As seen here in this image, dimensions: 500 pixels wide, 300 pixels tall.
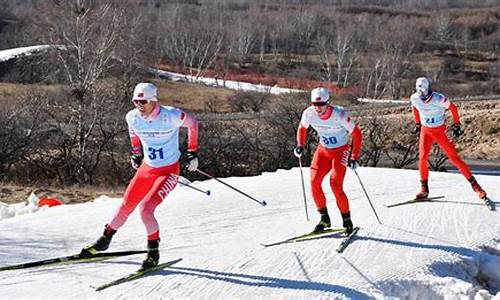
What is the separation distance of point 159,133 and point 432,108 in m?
5.68

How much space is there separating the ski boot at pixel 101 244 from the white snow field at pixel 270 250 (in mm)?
174

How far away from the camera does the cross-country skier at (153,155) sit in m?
7.96

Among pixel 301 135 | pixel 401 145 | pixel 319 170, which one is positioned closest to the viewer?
pixel 319 170

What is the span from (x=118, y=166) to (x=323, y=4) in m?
111

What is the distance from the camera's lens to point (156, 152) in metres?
8.17

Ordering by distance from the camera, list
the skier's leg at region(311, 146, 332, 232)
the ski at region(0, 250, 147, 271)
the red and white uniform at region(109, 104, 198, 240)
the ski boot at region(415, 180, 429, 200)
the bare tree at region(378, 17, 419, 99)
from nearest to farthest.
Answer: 1. the red and white uniform at region(109, 104, 198, 240)
2. the ski at region(0, 250, 147, 271)
3. the skier's leg at region(311, 146, 332, 232)
4. the ski boot at region(415, 180, 429, 200)
5. the bare tree at region(378, 17, 419, 99)

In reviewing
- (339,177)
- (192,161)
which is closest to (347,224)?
(339,177)

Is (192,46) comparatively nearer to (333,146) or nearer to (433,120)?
(433,120)

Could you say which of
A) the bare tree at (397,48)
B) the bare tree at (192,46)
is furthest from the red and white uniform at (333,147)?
the bare tree at (192,46)

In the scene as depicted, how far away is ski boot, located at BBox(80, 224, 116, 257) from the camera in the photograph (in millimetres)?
8328

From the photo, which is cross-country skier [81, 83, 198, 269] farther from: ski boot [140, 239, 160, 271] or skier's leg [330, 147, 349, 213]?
skier's leg [330, 147, 349, 213]

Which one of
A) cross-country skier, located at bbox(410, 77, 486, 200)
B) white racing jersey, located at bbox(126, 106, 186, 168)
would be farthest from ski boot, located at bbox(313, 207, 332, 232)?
cross-country skier, located at bbox(410, 77, 486, 200)

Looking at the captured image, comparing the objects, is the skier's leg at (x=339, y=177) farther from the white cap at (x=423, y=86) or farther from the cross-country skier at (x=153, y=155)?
the white cap at (x=423, y=86)

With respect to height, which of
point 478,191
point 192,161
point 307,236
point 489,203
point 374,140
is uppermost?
point 192,161
